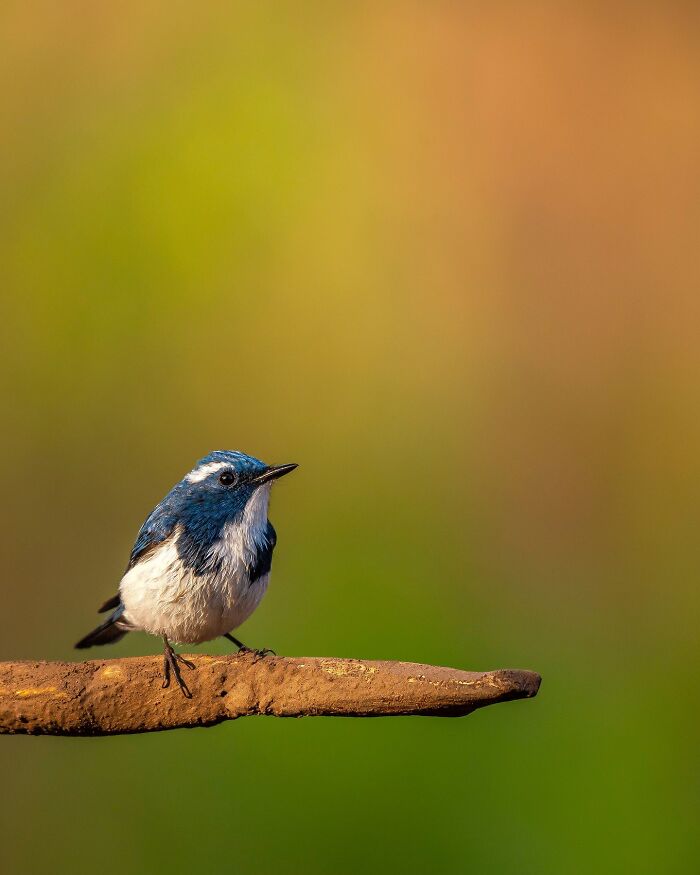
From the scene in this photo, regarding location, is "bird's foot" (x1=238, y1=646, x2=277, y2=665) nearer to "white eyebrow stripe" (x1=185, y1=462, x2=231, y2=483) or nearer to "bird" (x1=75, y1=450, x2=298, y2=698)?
"bird" (x1=75, y1=450, x2=298, y2=698)

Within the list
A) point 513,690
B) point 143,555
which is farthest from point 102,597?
point 513,690

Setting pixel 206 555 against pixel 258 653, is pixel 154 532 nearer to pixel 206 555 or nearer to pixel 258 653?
pixel 206 555

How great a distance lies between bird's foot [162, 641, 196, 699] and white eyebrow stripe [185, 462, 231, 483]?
45cm

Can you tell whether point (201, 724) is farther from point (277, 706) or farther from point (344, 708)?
point (344, 708)

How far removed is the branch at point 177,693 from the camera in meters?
2.01

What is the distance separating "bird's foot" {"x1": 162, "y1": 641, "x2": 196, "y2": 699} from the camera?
7.20ft

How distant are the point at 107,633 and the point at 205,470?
2.03 feet

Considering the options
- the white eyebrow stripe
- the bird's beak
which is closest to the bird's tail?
the white eyebrow stripe

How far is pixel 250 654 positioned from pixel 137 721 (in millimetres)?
258

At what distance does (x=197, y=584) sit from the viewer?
2.43m

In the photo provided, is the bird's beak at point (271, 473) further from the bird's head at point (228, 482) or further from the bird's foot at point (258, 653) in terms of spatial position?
the bird's foot at point (258, 653)

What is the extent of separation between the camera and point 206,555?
8.08 feet

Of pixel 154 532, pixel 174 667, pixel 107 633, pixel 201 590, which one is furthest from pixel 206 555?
pixel 107 633

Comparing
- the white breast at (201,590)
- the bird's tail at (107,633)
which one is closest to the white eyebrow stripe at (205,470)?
the white breast at (201,590)
